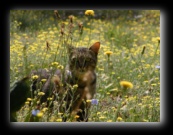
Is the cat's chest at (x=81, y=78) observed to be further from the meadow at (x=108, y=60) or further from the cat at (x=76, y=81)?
the meadow at (x=108, y=60)

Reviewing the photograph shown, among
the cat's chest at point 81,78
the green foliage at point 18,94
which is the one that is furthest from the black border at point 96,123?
the cat's chest at point 81,78

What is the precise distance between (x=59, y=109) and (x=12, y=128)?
41 centimetres

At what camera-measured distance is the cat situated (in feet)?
12.8

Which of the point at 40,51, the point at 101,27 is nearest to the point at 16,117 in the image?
the point at 40,51

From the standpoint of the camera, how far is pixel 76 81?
4.05 metres

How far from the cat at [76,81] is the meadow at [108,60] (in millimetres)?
68

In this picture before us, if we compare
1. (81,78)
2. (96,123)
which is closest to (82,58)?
(81,78)

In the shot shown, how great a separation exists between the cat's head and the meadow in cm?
6

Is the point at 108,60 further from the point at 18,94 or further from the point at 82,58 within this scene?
the point at 18,94

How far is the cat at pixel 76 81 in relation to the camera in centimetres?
391

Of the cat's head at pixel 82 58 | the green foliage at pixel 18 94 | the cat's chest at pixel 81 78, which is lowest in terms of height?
the green foliage at pixel 18 94

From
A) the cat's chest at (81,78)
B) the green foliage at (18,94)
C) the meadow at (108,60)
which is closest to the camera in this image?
the green foliage at (18,94)

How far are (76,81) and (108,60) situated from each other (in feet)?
1.02
